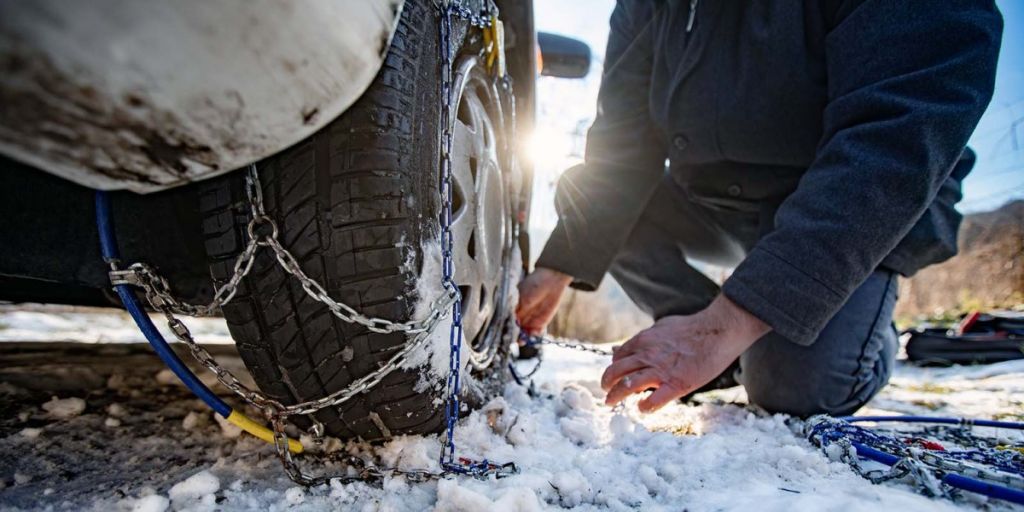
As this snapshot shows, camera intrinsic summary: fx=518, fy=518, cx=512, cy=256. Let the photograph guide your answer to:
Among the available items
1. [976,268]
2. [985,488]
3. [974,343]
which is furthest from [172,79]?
[976,268]

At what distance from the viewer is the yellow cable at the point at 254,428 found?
30.1 inches

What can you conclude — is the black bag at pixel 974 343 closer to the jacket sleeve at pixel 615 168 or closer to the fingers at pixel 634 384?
the jacket sleeve at pixel 615 168

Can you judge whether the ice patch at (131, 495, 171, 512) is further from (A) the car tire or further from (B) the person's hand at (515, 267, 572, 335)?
(B) the person's hand at (515, 267, 572, 335)

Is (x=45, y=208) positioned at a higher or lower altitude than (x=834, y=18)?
lower

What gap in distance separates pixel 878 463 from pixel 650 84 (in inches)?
50.4

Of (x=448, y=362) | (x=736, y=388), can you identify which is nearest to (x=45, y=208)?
(x=448, y=362)

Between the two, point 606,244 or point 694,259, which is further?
point 694,259

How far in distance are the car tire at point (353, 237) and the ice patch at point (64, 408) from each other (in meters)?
0.56

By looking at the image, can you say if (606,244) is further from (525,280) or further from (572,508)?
(572,508)

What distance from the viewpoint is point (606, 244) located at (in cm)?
185

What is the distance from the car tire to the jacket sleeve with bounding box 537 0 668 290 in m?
1.10

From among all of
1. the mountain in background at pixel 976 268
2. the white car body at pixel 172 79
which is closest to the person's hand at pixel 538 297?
Result: the white car body at pixel 172 79

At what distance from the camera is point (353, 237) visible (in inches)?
26.5

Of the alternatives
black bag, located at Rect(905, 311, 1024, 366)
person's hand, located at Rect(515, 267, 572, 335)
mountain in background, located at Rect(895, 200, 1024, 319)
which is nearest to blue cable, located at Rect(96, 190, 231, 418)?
person's hand, located at Rect(515, 267, 572, 335)
